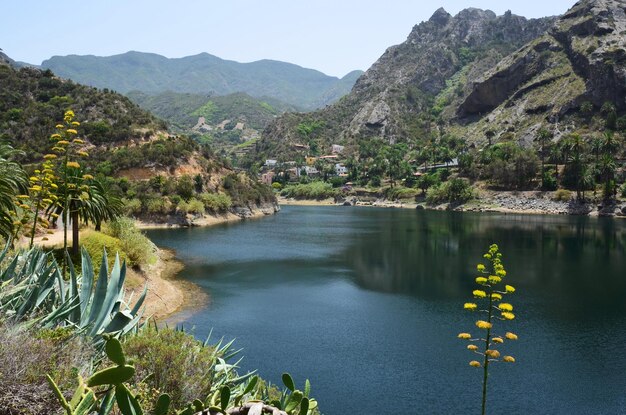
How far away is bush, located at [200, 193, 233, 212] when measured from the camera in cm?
10591

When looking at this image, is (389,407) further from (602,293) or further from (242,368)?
(602,293)

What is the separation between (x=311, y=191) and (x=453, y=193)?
54.0 metres

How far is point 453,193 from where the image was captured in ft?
436

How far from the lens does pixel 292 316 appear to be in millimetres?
37438

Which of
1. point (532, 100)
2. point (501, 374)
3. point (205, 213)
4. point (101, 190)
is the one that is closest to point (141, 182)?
point (205, 213)

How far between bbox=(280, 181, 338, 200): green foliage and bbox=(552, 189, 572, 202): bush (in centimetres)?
6907

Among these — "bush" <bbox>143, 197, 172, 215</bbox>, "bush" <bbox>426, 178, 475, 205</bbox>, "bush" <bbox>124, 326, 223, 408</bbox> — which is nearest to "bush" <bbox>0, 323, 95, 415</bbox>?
"bush" <bbox>124, 326, 223, 408</bbox>

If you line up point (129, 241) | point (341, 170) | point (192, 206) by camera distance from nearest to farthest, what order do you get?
point (129, 241) < point (192, 206) < point (341, 170)

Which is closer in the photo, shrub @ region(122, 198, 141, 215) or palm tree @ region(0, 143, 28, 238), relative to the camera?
palm tree @ region(0, 143, 28, 238)

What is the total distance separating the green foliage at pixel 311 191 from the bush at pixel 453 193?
127 ft

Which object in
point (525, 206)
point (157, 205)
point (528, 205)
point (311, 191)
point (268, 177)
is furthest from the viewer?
point (268, 177)

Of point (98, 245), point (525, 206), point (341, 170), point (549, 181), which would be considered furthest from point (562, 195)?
point (98, 245)

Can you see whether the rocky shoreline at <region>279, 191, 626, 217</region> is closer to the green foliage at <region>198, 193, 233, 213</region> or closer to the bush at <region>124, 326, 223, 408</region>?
the green foliage at <region>198, 193, 233, 213</region>

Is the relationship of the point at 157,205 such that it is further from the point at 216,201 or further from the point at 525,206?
the point at 525,206
